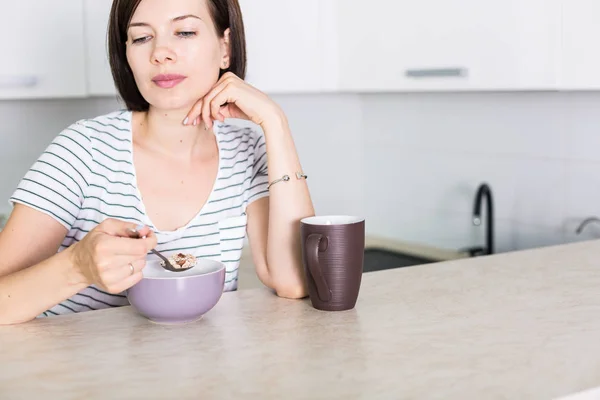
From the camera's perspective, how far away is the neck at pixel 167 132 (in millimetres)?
1639

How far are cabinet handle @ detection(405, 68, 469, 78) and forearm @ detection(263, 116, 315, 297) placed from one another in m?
0.79

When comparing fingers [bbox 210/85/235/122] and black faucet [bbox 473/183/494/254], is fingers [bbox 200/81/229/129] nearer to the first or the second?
fingers [bbox 210/85/235/122]

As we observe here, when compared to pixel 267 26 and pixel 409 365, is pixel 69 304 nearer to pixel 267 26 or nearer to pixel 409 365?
pixel 409 365

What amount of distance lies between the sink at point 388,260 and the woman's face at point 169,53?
122cm

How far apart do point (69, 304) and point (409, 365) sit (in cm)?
79

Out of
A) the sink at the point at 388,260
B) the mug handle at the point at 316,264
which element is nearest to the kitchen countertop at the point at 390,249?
the sink at the point at 388,260

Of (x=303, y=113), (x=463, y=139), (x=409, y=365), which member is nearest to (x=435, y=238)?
(x=463, y=139)

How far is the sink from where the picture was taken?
8.87 ft

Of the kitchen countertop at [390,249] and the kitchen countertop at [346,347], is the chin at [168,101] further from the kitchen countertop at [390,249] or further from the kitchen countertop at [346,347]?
the kitchen countertop at [390,249]

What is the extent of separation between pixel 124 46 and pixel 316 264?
631 mm

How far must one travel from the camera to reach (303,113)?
3.02 meters

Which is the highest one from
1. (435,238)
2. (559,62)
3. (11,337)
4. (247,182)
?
(559,62)

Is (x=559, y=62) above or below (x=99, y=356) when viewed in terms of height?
above

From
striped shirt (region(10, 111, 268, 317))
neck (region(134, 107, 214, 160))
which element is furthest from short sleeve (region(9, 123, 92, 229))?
neck (region(134, 107, 214, 160))
